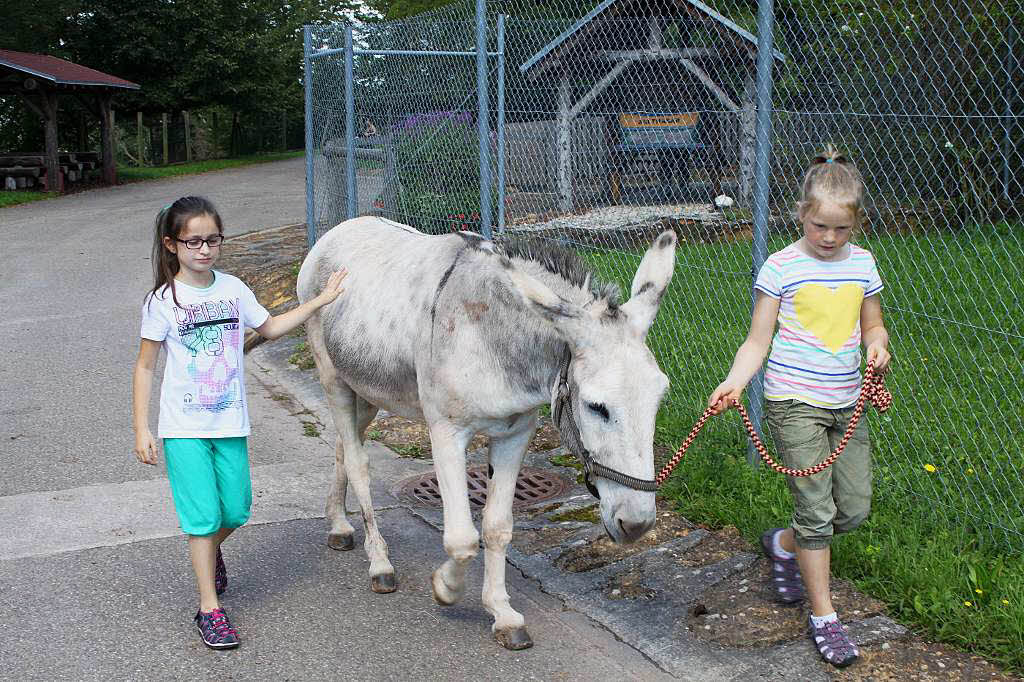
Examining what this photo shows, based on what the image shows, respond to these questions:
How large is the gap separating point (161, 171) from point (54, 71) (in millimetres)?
5706

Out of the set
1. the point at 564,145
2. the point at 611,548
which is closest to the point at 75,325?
the point at 564,145

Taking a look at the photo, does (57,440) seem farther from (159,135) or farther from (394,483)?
(159,135)

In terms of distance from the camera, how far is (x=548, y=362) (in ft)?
12.1

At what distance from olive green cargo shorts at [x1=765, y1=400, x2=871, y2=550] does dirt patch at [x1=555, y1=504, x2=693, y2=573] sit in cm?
97

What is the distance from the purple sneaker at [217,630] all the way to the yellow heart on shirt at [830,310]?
2.49m

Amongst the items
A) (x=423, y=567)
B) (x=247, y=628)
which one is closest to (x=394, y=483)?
(x=423, y=567)

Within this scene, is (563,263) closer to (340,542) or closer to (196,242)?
(196,242)

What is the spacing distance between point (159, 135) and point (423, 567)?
3148 centimetres

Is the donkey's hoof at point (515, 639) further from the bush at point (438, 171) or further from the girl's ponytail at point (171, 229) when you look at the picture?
the bush at point (438, 171)

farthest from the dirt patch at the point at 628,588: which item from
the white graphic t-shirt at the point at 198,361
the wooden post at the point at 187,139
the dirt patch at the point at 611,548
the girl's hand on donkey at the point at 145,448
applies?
the wooden post at the point at 187,139

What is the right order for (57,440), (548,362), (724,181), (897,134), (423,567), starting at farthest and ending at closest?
(57,440) → (724,181) → (897,134) → (423,567) → (548,362)

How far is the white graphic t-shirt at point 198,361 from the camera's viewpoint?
12.9ft

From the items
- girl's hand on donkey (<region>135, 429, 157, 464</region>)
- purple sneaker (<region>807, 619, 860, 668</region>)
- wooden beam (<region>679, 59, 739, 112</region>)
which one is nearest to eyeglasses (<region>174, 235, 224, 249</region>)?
girl's hand on donkey (<region>135, 429, 157, 464</region>)

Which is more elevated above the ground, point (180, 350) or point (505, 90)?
point (505, 90)
